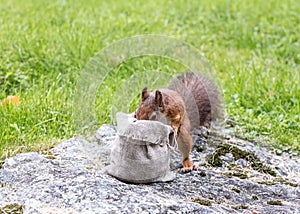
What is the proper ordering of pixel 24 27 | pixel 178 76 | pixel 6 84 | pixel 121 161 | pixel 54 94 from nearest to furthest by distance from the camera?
1. pixel 121 161
2. pixel 178 76
3. pixel 54 94
4. pixel 6 84
5. pixel 24 27

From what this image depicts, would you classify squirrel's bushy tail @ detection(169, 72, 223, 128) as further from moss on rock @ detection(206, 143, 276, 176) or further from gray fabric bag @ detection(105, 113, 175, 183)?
gray fabric bag @ detection(105, 113, 175, 183)

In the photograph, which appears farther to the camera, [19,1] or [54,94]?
[19,1]

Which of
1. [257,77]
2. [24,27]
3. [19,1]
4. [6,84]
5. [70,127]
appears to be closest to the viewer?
[70,127]

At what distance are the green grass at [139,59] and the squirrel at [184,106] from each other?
1.37 ft

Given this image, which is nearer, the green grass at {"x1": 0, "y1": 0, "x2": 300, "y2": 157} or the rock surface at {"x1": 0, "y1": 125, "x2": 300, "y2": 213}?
the rock surface at {"x1": 0, "y1": 125, "x2": 300, "y2": 213}

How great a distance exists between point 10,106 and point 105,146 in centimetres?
111

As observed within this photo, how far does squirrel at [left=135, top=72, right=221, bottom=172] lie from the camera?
3023 mm

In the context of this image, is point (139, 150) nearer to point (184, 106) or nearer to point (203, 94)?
point (184, 106)

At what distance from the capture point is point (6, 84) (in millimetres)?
4977

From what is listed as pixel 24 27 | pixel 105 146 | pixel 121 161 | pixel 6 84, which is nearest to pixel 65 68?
pixel 6 84

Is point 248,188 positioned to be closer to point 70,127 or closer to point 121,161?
point 121,161

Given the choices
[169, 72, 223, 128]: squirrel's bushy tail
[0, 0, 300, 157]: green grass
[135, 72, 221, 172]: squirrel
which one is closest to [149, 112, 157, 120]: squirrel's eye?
[135, 72, 221, 172]: squirrel

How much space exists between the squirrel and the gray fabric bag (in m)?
0.06

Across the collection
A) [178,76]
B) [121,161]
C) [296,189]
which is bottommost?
[296,189]
